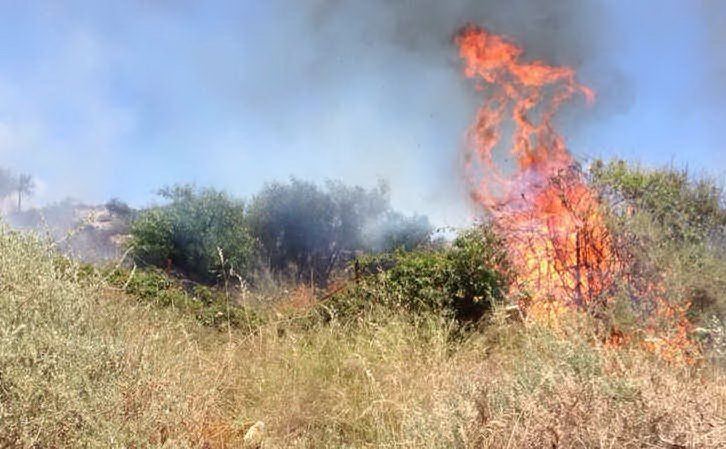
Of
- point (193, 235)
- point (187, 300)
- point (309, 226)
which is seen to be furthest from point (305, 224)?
point (187, 300)

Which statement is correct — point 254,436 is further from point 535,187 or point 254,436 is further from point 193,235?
point 193,235

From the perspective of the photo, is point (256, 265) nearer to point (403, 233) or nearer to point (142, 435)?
point (403, 233)

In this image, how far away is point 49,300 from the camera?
2938 mm

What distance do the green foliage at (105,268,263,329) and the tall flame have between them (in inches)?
140

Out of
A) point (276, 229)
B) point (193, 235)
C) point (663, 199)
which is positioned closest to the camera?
point (663, 199)

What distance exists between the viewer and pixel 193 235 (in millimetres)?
20297

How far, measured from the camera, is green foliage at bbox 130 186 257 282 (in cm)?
1972

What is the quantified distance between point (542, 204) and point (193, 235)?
1627cm

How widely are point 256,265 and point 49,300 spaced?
61.9 ft

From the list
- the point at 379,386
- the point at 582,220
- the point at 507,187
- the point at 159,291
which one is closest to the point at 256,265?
the point at 159,291

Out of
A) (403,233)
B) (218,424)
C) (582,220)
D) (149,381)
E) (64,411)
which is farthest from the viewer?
(403,233)

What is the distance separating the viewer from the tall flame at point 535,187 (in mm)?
6152

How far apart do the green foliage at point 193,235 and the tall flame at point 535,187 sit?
1270 centimetres

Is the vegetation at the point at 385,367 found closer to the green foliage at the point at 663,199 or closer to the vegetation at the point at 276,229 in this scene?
the green foliage at the point at 663,199
